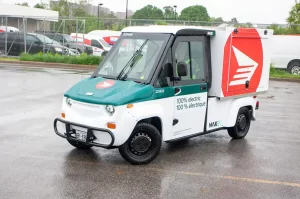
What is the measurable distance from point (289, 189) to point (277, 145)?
2.42 metres

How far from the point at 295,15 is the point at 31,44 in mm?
18834

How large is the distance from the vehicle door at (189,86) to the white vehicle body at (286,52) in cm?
1587

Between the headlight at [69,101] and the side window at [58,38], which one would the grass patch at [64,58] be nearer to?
the side window at [58,38]

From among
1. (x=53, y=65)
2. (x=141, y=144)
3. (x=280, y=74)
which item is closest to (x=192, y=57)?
(x=141, y=144)

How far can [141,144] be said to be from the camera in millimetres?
6457

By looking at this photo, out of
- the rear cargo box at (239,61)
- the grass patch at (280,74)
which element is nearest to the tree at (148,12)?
the grass patch at (280,74)

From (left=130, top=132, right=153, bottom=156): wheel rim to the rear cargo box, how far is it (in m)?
1.73

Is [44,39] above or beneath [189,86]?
above

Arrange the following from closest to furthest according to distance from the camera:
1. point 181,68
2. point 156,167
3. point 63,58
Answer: point 156,167 < point 181,68 < point 63,58

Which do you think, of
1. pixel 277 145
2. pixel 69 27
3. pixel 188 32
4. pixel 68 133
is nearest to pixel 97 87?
pixel 68 133

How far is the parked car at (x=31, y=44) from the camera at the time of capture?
83.6 feet

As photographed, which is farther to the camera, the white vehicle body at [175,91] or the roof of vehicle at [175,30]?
the roof of vehicle at [175,30]

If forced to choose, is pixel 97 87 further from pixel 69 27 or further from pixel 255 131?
pixel 69 27

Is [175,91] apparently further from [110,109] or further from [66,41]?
[66,41]
